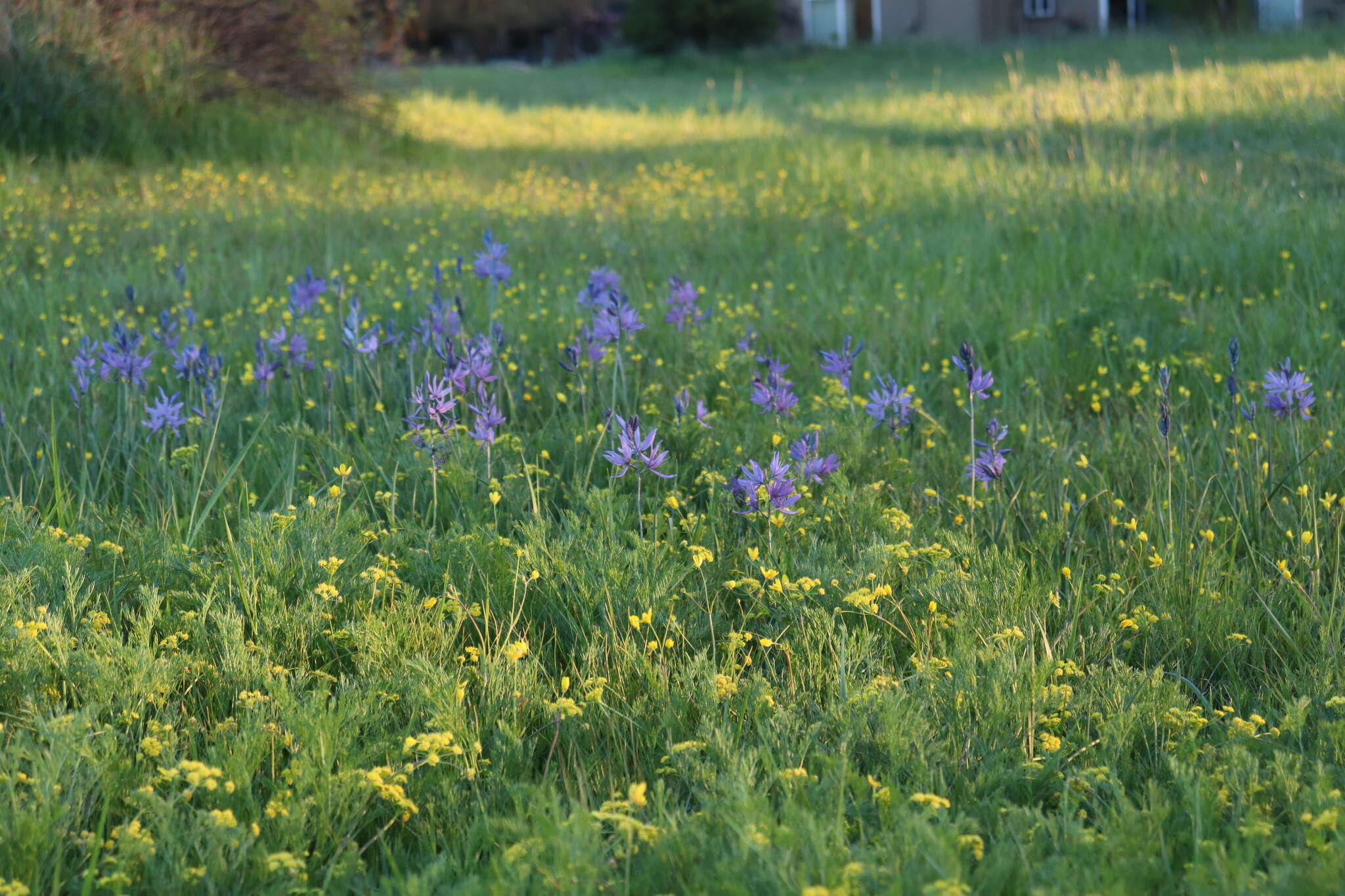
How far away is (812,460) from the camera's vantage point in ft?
8.30

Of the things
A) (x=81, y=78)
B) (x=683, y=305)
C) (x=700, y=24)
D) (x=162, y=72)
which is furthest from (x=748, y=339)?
(x=700, y=24)

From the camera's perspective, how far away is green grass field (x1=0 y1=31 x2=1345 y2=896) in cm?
156

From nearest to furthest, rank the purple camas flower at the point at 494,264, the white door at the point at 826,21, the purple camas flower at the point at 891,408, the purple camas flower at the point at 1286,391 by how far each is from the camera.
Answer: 1. the purple camas flower at the point at 1286,391
2. the purple camas flower at the point at 891,408
3. the purple camas flower at the point at 494,264
4. the white door at the point at 826,21

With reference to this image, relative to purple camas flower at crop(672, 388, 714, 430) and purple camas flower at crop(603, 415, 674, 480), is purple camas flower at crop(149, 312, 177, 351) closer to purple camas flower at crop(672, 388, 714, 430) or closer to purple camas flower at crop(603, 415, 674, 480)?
purple camas flower at crop(672, 388, 714, 430)

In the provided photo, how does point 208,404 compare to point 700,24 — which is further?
point 700,24

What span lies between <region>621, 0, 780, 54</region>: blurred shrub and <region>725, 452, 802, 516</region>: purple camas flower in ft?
93.1

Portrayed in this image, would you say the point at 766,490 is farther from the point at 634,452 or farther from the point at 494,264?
the point at 494,264

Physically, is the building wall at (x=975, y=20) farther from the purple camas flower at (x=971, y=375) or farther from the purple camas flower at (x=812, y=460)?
the purple camas flower at (x=812, y=460)

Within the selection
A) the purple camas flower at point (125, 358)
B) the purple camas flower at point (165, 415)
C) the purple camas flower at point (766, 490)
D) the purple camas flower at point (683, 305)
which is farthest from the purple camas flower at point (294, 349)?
the purple camas flower at point (766, 490)

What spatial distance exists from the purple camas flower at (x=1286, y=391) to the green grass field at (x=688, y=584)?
4.7 inches

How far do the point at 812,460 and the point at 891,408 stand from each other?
1.59ft

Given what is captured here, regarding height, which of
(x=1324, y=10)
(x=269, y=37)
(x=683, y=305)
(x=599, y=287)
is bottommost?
(x=683, y=305)

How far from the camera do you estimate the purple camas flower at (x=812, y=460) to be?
2.45 m

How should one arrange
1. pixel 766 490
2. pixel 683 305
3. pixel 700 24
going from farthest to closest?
1. pixel 700 24
2. pixel 683 305
3. pixel 766 490
